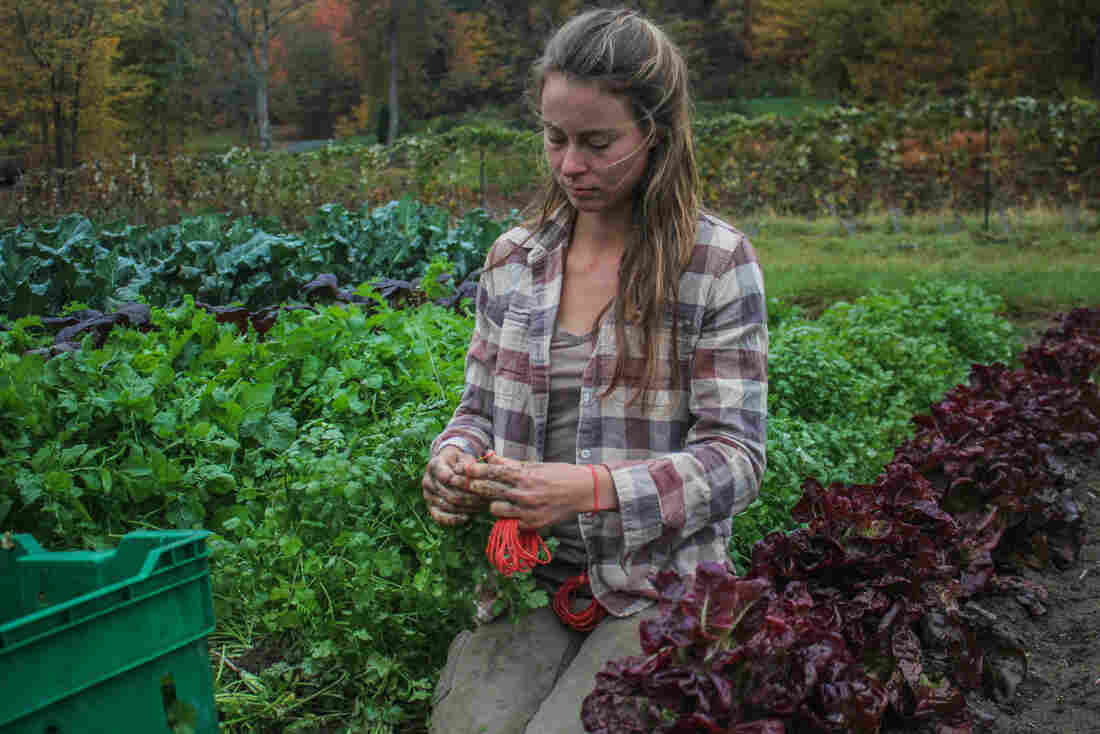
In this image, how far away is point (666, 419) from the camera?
2.22 meters

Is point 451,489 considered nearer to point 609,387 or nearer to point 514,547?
point 514,547

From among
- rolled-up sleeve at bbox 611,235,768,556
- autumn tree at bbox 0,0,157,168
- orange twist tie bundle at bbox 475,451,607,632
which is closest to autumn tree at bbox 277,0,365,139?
autumn tree at bbox 0,0,157,168

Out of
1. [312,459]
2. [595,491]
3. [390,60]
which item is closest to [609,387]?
[595,491]

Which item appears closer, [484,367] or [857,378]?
[484,367]

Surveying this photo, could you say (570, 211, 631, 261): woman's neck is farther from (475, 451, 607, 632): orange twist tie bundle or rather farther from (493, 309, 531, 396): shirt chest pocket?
(475, 451, 607, 632): orange twist tie bundle

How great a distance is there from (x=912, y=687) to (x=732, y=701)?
797 mm

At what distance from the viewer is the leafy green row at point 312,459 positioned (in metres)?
2.50

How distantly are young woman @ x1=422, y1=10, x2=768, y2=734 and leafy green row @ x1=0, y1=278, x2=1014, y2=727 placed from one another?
0.18 m

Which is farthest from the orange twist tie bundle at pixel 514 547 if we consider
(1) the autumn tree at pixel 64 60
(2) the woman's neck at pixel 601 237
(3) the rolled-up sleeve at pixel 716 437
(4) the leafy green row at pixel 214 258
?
(1) the autumn tree at pixel 64 60

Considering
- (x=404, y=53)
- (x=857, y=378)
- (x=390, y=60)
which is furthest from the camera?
(x=404, y=53)

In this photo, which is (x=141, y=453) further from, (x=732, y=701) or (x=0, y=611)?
(x=732, y=701)

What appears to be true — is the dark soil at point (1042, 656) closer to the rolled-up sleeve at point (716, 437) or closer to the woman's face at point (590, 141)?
the rolled-up sleeve at point (716, 437)

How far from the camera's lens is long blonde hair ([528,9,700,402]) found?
6.79ft

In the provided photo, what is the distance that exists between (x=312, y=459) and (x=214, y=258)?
12.3ft
